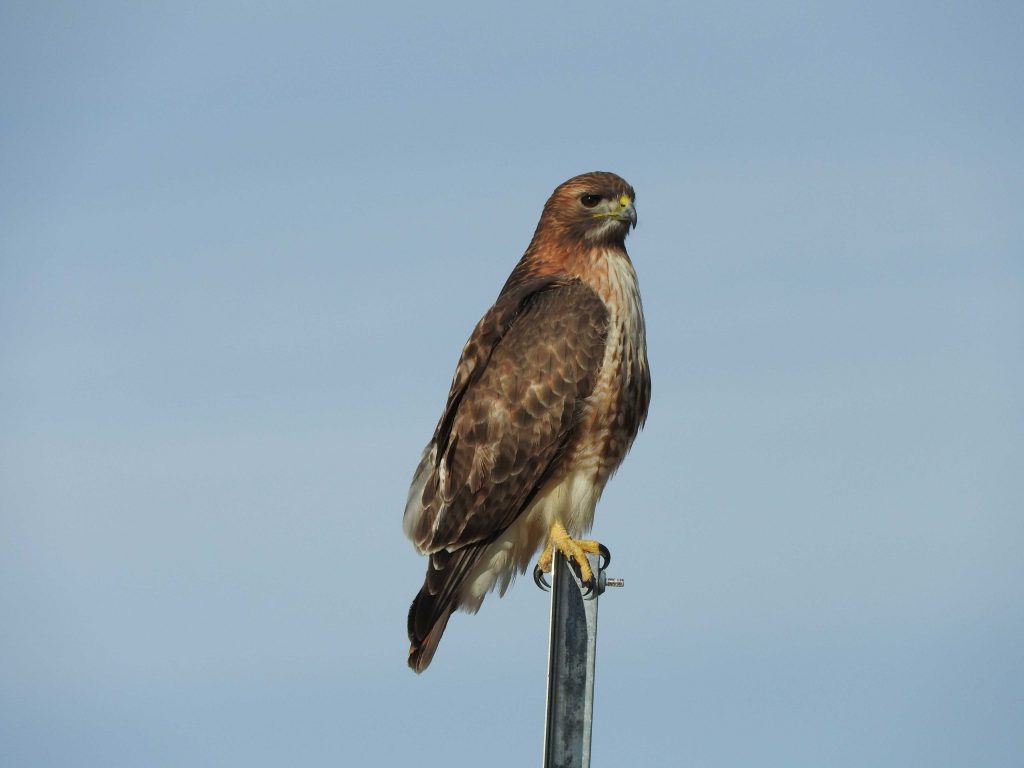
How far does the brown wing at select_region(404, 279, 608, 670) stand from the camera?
8508 millimetres

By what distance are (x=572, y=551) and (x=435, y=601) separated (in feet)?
3.11

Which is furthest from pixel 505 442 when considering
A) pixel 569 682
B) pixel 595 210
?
pixel 569 682

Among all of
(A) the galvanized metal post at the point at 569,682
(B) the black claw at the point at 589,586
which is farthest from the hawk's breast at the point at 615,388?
(A) the galvanized metal post at the point at 569,682

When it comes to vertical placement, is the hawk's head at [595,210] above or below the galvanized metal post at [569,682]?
above

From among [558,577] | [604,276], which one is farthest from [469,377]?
[558,577]

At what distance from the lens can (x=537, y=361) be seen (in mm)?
8633

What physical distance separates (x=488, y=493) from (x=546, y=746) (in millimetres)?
2271

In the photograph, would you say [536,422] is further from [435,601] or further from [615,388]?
[435,601]

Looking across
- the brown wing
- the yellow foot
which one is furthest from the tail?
the yellow foot

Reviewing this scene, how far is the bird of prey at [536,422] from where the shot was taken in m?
8.54

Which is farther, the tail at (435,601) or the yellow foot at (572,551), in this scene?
the tail at (435,601)

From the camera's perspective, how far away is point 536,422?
855 centimetres

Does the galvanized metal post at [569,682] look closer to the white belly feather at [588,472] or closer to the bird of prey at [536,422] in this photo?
the bird of prey at [536,422]

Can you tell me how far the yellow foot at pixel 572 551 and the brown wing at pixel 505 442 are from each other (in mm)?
307
